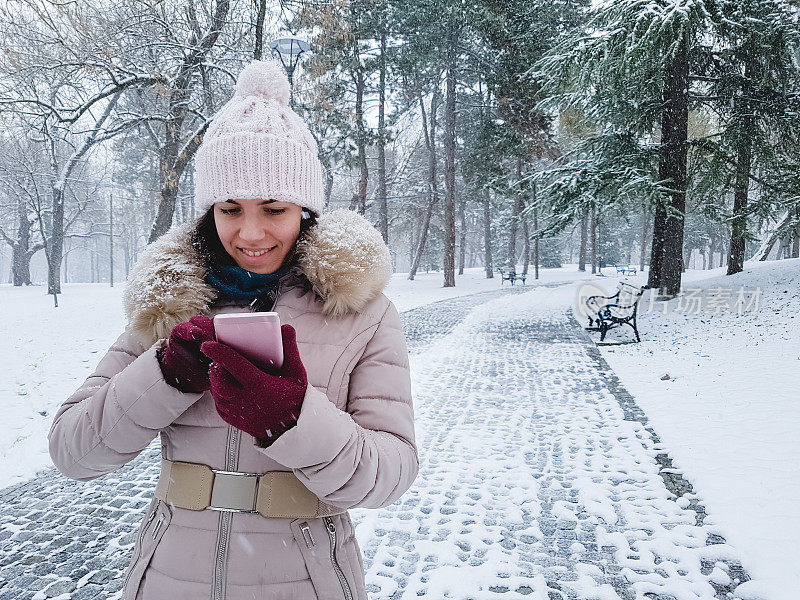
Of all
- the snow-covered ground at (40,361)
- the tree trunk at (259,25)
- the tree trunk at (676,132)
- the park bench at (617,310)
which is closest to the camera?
the snow-covered ground at (40,361)

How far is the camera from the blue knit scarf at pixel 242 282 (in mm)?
1509

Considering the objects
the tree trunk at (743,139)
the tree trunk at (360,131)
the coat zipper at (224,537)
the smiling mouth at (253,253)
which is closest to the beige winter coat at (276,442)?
the coat zipper at (224,537)

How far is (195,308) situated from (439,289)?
79.0 ft

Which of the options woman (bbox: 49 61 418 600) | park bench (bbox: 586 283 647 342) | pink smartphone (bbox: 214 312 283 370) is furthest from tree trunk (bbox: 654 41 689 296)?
pink smartphone (bbox: 214 312 283 370)

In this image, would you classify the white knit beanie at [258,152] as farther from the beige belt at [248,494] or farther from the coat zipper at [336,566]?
the coat zipper at [336,566]

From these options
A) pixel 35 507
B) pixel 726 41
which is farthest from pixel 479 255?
pixel 35 507

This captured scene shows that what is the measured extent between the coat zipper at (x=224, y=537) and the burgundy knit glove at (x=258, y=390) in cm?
28

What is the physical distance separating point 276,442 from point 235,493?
0.34m

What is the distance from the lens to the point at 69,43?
8.71 meters

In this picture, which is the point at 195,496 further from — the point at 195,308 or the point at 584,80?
the point at 584,80

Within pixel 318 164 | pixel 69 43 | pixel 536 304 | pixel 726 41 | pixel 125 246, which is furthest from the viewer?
pixel 125 246

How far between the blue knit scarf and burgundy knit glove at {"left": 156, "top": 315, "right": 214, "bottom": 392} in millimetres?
322

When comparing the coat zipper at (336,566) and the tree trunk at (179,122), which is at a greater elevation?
the tree trunk at (179,122)

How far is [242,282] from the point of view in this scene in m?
1.53
